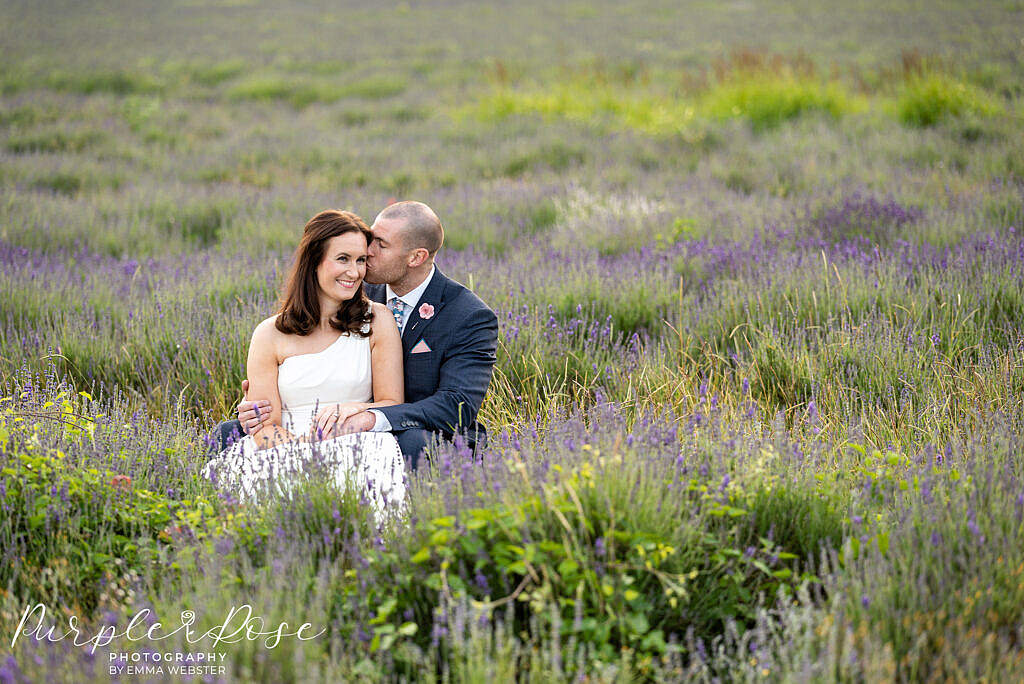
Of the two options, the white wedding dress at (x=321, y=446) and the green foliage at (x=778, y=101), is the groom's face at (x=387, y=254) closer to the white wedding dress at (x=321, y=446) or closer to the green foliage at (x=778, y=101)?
the white wedding dress at (x=321, y=446)

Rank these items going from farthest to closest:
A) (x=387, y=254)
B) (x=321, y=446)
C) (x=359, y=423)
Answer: (x=387, y=254) → (x=359, y=423) → (x=321, y=446)

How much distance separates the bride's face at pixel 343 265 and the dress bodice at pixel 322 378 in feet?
0.76

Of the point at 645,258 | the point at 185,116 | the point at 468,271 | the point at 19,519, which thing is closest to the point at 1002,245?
the point at 645,258

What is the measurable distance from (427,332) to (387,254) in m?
0.40

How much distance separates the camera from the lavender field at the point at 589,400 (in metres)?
1.98

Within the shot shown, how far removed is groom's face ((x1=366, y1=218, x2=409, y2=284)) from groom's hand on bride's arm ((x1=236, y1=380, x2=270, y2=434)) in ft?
2.45

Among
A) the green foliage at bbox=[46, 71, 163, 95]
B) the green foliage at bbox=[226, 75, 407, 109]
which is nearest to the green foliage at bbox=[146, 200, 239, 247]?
the green foliage at bbox=[226, 75, 407, 109]

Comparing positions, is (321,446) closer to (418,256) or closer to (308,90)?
(418,256)

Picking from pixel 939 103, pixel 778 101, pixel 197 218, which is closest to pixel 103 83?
pixel 197 218

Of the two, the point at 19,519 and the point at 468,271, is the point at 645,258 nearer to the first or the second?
the point at 468,271

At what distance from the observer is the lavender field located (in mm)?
1981

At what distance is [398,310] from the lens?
364 cm

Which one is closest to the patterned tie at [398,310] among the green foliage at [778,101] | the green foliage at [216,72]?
the green foliage at [778,101]

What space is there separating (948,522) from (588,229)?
15.6 ft
